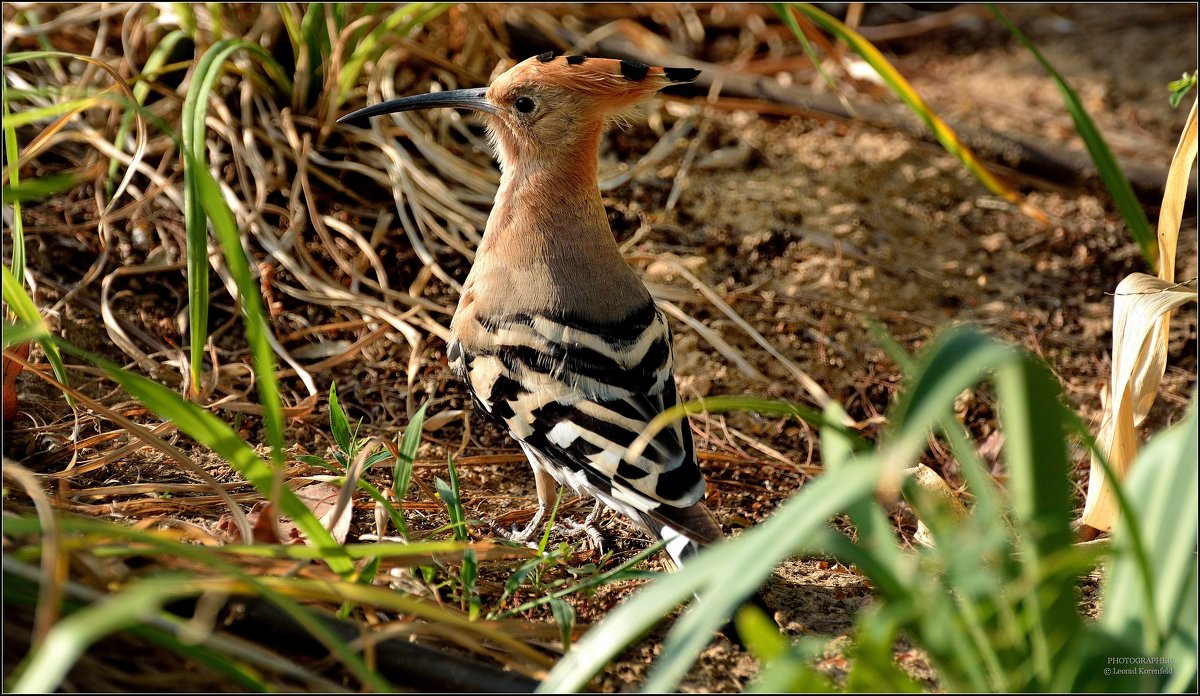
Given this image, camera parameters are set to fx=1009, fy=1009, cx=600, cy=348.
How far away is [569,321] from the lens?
6.72 ft

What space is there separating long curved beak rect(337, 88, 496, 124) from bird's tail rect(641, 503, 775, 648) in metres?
1.10

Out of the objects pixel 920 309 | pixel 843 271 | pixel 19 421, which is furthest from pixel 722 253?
pixel 19 421

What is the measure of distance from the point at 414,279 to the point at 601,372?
3.35 ft

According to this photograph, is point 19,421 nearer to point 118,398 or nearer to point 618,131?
point 118,398

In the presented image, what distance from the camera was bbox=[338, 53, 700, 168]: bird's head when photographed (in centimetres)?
221

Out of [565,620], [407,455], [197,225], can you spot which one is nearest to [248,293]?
[407,455]

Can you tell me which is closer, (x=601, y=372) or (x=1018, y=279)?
(x=601, y=372)

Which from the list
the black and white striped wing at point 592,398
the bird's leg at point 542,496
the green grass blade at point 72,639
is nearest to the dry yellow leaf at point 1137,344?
the black and white striped wing at point 592,398

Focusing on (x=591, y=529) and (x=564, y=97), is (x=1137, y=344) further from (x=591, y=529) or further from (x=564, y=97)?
(x=564, y=97)

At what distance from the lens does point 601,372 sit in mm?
1959

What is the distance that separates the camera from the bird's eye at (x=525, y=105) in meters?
2.26

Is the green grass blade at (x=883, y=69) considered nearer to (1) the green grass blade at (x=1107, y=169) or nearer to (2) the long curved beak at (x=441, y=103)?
(1) the green grass blade at (x=1107, y=169)

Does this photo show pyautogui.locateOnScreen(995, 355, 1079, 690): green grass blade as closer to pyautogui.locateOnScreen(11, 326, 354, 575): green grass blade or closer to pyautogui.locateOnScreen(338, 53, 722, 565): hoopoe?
pyautogui.locateOnScreen(338, 53, 722, 565): hoopoe

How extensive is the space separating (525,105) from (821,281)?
Result: 1.09m
